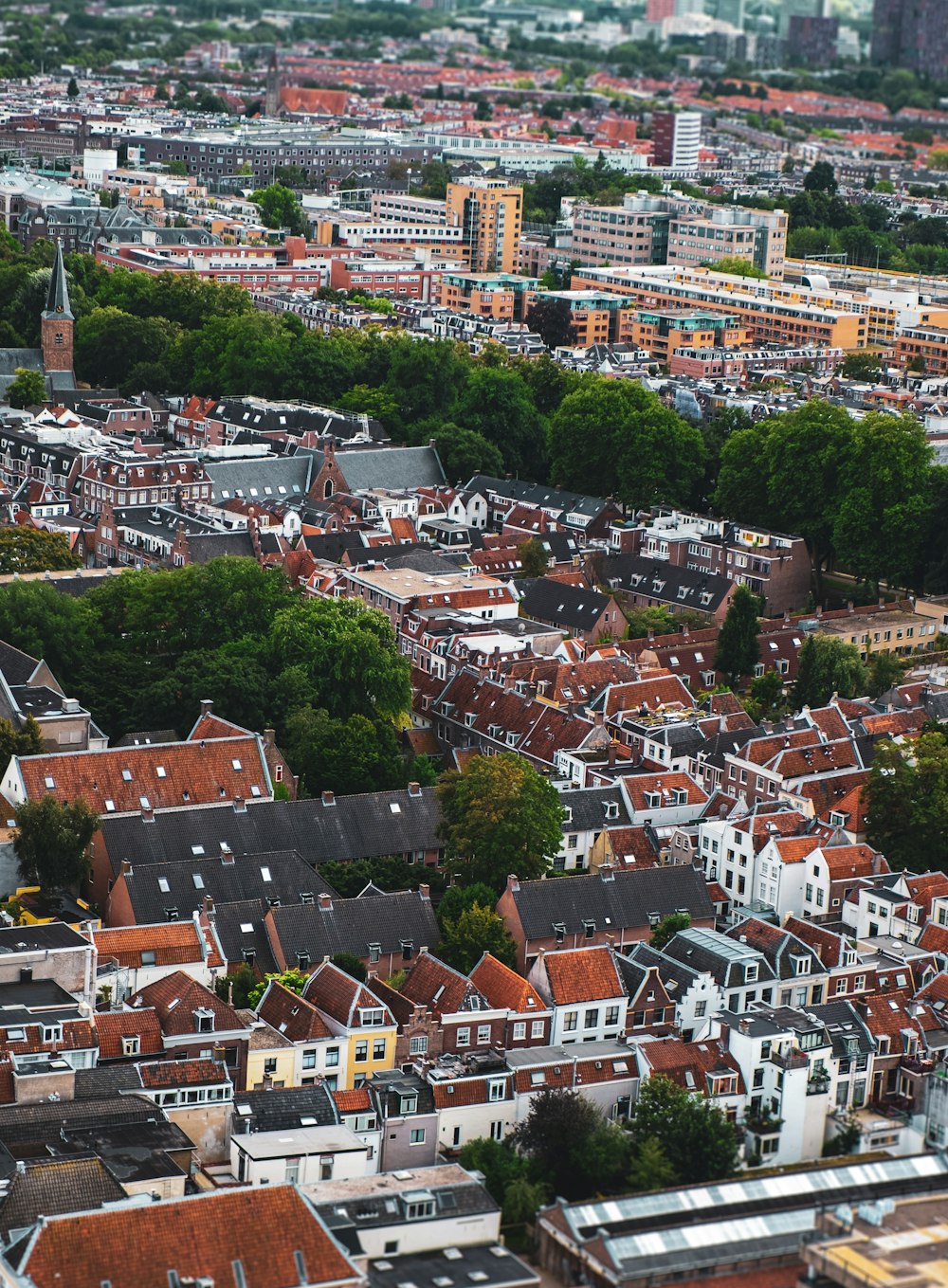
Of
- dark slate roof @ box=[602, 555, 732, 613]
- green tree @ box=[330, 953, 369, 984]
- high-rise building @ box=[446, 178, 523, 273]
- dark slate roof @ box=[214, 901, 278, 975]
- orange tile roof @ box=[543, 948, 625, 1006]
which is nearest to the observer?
orange tile roof @ box=[543, 948, 625, 1006]

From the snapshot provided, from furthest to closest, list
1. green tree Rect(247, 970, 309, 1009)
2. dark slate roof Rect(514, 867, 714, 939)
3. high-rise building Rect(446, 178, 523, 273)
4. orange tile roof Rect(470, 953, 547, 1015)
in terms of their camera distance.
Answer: high-rise building Rect(446, 178, 523, 273), dark slate roof Rect(514, 867, 714, 939), green tree Rect(247, 970, 309, 1009), orange tile roof Rect(470, 953, 547, 1015)

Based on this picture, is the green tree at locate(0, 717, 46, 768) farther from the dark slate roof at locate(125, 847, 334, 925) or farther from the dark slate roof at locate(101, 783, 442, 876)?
the dark slate roof at locate(125, 847, 334, 925)

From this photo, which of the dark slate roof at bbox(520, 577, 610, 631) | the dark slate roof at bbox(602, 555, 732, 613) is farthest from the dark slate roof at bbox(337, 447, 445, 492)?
the dark slate roof at bbox(520, 577, 610, 631)

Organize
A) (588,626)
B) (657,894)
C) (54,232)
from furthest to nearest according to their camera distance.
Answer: (54,232), (588,626), (657,894)

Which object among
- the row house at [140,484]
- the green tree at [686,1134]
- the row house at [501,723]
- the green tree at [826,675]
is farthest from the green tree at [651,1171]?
the row house at [140,484]

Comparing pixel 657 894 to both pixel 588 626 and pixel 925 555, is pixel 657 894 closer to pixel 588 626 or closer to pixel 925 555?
pixel 588 626

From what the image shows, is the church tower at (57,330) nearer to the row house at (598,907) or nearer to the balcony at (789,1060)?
the row house at (598,907)

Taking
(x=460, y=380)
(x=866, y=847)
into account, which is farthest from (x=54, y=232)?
(x=866, y=847)
